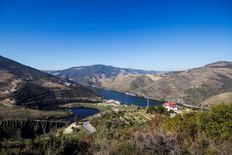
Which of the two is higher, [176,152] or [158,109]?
[176,152]

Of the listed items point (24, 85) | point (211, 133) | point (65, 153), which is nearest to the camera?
point (65, 153)

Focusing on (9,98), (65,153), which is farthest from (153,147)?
(9,98)

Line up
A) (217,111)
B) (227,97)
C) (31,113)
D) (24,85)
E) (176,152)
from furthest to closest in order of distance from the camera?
(24,85)
(227,97)
(31,113)
(217,111)
(176,152)

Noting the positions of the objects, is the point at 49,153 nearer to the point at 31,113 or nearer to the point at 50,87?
the point at 31,113

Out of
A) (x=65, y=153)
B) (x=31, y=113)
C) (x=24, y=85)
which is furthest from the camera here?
(x=24, y=85)

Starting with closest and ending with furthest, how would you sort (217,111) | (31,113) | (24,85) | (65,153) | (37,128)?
(65,153) < (217,111) < (37,128) < (31,113) < (24,85)

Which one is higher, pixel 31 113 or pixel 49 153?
pixel 49 153

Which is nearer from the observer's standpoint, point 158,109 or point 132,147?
point 132,147

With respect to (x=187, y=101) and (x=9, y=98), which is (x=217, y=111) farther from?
(x=187, y=101)

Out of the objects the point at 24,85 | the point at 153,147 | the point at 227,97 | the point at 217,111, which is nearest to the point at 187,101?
the point at 227,97
